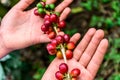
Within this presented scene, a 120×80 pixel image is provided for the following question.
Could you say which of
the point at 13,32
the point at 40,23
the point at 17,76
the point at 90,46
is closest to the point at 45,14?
the point at 40,23

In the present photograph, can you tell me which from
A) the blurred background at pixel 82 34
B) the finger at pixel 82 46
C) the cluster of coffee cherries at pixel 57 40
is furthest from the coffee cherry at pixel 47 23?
the blurred background at pixel 82 34

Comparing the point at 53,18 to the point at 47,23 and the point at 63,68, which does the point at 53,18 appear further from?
the point at 63,68

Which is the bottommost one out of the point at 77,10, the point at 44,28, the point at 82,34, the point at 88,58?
the point at 82,34

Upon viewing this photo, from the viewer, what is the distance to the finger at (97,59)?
2824mm

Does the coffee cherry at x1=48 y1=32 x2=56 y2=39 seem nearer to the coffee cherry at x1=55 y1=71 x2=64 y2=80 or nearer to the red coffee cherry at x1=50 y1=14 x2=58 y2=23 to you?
the red coffee cherry at x1=50 y1=14 x2=58 y2=23

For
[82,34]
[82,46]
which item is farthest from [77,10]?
[82,46]

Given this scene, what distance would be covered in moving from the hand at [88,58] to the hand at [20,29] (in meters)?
0.30

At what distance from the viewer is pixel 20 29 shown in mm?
3125

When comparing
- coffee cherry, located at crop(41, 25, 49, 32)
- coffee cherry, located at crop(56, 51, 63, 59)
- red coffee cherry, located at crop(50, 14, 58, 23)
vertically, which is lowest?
coffee cherry, located at crop(56, 51, 63, 59)

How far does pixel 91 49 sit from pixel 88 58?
0.27ft

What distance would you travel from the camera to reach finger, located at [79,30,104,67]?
2879 mm

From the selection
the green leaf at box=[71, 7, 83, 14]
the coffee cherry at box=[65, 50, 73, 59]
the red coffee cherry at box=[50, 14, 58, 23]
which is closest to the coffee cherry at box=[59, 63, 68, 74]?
the coffee cherry at box=[65, 50, 73, 59]

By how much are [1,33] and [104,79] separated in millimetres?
1226

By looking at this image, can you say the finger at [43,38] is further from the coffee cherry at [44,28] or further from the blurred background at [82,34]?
the blurred background at [82,34]
